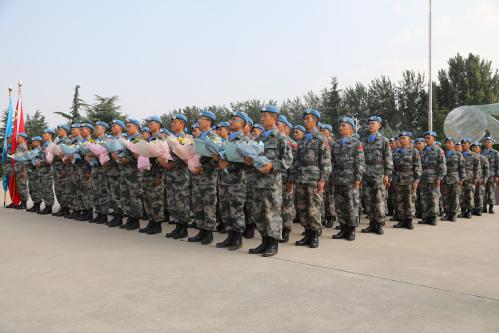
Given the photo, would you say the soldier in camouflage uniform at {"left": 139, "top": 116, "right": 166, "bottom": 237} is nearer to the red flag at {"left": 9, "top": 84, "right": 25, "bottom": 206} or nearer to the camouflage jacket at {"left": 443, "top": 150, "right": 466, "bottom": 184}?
the red flag at {"left": 9, "top": 84, "right": 25, "bottom": 206}

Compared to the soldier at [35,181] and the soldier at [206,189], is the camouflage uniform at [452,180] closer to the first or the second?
the soldier at [206,189]

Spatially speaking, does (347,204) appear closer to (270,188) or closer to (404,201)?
(270,188)

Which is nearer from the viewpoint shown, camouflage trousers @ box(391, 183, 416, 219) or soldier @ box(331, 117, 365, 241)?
soldier @ box(331, 117, 365, 241)

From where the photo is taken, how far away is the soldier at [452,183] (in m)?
9.05

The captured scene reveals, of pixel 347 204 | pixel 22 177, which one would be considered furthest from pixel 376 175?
pixel 22 177

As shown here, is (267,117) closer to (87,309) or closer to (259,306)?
(259,306)

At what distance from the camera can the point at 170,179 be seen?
6562 mm

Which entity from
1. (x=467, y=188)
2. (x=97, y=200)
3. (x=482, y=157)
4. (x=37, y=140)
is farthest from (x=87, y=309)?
(x=482, y=157)

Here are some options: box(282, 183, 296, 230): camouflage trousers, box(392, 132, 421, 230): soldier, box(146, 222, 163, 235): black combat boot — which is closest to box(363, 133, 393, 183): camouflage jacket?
box(392, 132, 421, 230): soldier

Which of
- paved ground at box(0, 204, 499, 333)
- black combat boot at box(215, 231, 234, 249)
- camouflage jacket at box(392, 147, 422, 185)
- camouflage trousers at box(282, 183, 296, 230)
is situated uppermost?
camouflage jacket at box(392, 147, 422, 185)

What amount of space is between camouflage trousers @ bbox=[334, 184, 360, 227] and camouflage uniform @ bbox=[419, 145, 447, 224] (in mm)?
2429

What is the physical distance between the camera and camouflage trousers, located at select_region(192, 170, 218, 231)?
236 inches

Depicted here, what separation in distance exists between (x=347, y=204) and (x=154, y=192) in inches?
115

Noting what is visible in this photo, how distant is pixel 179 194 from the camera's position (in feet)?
21.2
